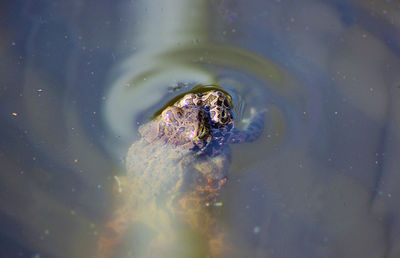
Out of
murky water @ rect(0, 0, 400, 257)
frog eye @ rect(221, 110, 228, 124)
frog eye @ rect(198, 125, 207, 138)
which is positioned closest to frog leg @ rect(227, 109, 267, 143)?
murky water @ rect(0, 0, 400, 257)

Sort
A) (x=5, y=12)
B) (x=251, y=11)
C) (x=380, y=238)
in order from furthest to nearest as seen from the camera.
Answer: (x=251, y=11) → (x=5, y=12) → (x=380, y=238)

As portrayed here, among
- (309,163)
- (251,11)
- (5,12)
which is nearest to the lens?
(309,163)

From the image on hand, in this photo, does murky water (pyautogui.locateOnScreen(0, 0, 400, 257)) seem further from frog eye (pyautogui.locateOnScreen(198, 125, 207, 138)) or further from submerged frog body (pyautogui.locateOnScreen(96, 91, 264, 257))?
frog eye (pyautogui.locateOnScreen(198, 125, 207, 138))

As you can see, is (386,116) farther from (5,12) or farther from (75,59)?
(5,12)

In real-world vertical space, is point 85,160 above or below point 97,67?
below

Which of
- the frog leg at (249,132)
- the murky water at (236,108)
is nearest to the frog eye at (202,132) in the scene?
the frog leg at (249,132)

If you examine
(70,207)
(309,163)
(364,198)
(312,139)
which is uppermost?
(312,139)

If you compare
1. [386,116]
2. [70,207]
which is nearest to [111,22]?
[70,207]
